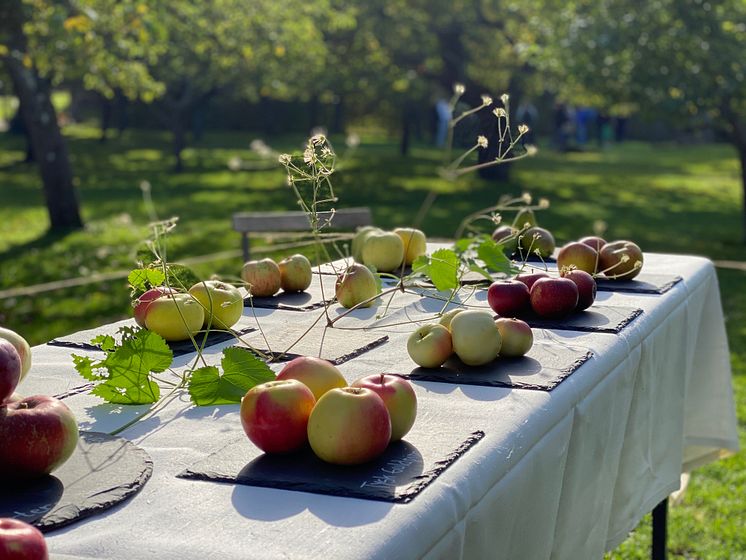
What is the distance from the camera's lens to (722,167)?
27.0 m

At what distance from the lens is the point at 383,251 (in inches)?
126

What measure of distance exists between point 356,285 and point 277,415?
44.2 inches

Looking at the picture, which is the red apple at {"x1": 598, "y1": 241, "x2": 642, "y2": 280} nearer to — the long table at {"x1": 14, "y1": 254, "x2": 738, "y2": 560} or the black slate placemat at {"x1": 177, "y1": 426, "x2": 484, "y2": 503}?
the long table at {"x1": 14, "y1": 254, "x2": 738, "y2": 560}

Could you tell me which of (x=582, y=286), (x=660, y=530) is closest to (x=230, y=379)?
(x=582, y=286)

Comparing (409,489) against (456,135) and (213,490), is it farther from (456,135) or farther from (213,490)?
(456,135)

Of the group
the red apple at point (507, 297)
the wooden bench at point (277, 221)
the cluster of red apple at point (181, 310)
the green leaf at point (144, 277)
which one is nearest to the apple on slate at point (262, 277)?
the cluster of red apple at point (181, 310)

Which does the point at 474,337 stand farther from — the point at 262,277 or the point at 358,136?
the point at 358,136

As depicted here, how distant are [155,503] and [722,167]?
90.4 ft

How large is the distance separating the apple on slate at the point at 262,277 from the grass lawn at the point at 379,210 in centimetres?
42

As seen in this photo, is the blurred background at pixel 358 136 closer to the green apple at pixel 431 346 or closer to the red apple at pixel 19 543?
the green apple at pixel 431 346

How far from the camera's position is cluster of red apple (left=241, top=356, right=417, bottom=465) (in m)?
1.54

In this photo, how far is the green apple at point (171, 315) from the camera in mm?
2355

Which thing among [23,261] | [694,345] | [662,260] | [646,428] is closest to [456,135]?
[662,260]

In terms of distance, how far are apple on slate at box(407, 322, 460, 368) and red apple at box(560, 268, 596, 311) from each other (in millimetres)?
649
